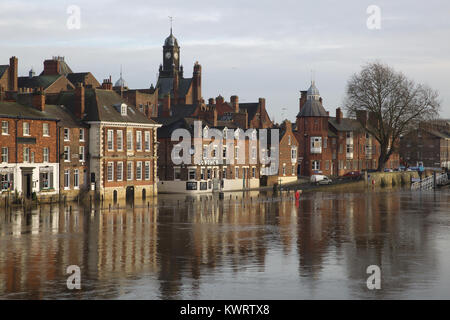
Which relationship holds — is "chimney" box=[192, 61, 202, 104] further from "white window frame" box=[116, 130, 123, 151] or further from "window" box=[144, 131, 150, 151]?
"white window frame" box=[116, 130, 123, 151]

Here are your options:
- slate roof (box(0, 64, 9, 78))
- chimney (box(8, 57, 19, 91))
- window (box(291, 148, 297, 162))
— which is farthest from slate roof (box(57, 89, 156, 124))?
window (box(291, 148, 297, 162))

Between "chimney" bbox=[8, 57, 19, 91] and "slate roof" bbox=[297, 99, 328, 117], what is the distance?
48.3m

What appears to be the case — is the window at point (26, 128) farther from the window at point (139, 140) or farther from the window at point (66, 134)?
the window at point (139, 140)

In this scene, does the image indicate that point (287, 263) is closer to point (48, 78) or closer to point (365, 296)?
point (365, 296)

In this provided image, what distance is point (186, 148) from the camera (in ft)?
310

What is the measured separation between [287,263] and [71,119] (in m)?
48.0

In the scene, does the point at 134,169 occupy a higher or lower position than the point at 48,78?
lower

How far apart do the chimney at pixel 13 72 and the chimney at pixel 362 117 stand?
54.7 m

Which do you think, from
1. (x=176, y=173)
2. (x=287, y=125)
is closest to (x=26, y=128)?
(x=176, y=173)

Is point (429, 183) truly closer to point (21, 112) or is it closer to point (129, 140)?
point (129, 140)

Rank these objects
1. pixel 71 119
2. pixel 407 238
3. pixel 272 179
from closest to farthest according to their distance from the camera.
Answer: pixel 407 238 < pixel 71 119 < pixel 272 179

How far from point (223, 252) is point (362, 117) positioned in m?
94.3
